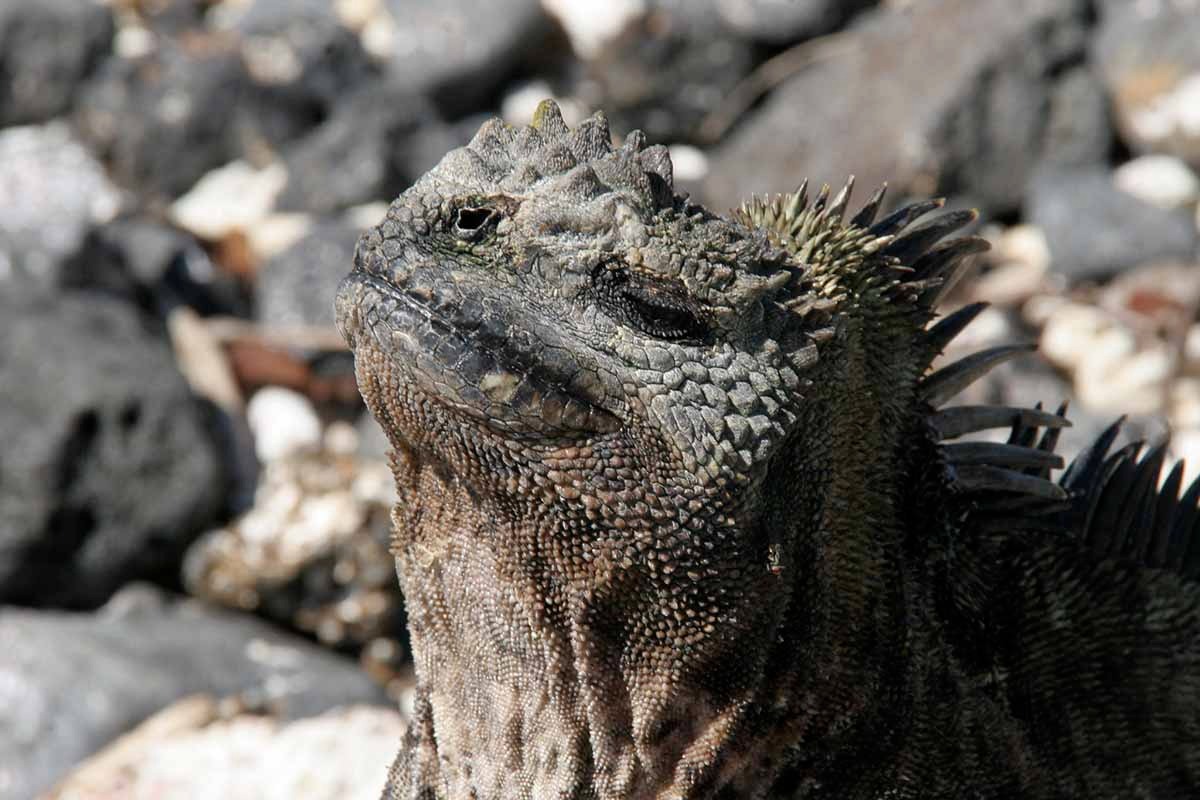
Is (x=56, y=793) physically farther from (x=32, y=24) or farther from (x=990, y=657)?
(x=32, y=24)

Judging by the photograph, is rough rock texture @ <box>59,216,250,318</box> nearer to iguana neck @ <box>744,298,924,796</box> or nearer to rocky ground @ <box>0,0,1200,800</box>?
rocky ground @ <box>0,0,1200,800</box>

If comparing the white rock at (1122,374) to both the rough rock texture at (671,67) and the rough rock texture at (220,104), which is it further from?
the rough rock texture at (220,104)

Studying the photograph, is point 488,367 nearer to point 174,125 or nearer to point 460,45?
point 460,45

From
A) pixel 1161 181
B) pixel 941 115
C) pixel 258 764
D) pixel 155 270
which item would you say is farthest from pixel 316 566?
pixel 1161 181

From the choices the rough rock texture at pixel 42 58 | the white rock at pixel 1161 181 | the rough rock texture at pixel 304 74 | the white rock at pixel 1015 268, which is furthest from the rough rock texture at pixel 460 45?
the white rock at pixel 1161 181

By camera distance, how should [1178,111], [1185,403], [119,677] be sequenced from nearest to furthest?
[119,677] < [1185,403] < [1178,111]

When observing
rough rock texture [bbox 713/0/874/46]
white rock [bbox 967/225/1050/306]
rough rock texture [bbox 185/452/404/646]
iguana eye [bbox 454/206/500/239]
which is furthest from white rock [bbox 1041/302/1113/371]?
iguana eye [bbox 454/206/500/239]
